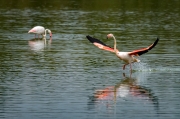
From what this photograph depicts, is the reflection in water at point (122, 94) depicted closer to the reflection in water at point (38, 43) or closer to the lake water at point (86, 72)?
the lake water at point (86, 72)

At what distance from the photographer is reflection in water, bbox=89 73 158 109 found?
1492 cm

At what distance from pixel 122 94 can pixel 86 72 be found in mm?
3415

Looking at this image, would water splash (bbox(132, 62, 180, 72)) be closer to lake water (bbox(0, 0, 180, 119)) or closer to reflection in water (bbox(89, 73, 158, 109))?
lake water (bbox(0, 0, 180, 119))

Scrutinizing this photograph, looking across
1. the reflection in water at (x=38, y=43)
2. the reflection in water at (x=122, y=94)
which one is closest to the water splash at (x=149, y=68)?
the reflection in water at (x=122, y=94)

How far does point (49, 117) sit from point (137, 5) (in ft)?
127

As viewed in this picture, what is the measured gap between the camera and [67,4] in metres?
52.9

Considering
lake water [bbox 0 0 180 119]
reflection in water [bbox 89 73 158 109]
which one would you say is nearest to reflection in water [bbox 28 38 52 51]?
lake water [bbox 0 0 180 119]

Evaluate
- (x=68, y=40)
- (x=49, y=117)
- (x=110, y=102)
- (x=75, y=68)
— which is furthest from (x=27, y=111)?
(x=68, y=40)

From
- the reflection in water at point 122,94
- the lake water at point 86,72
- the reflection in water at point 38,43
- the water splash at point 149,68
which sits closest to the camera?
the lake water at point 86,72

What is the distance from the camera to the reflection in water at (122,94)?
1492 centimetres

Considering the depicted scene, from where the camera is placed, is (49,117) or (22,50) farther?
(22,50)

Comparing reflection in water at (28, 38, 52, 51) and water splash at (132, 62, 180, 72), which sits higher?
reflection in water at (28, 38, 52, 51)

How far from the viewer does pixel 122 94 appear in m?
15.7

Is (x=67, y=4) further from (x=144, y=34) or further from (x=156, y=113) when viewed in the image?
(x=156, y=113)
